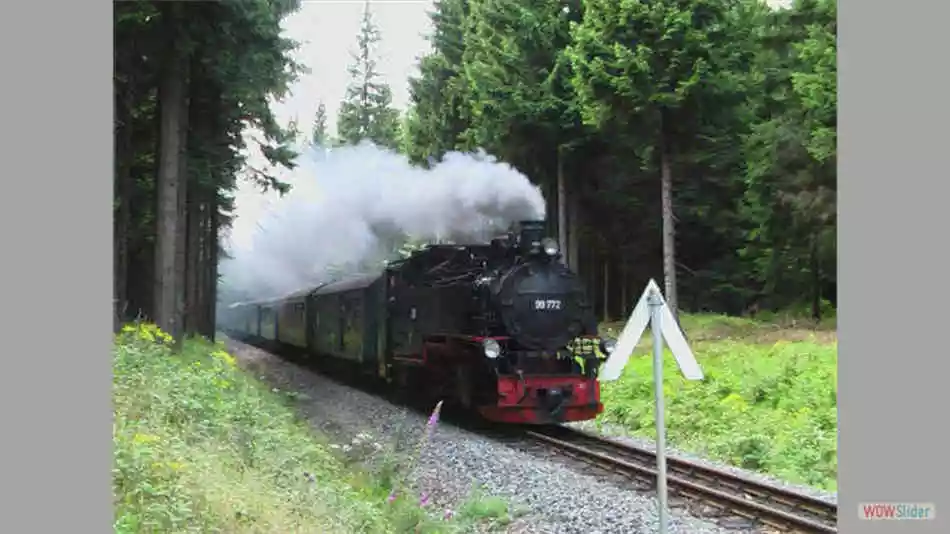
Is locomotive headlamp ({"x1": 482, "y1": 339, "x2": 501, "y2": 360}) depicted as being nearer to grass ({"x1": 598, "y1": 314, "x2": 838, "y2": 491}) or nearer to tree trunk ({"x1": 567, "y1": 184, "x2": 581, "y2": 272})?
grass ({"x1": 598, "y1": 314, "x2": 838, "y2": 491})

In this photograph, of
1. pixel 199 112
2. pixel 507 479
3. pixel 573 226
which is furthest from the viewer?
pixel 573 226

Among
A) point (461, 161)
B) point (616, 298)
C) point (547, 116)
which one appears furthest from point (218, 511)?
point (616, 298)

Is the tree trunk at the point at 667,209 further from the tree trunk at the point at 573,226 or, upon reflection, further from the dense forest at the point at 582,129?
the tree trunk at the point at 573,226

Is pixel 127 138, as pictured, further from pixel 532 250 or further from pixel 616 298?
pixel 616 298

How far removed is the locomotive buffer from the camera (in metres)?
5.02

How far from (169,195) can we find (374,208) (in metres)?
5.60

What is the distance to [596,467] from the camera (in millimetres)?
9570

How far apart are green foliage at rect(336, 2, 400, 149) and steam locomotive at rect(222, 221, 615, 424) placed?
868 cm

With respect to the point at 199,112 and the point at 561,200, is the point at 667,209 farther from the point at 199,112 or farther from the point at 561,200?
the point at 199,112

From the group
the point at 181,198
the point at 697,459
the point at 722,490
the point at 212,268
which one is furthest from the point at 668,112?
the point at 212,268

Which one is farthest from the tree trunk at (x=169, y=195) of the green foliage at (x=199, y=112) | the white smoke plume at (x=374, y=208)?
the white smoke plume at (x=374, y=208)

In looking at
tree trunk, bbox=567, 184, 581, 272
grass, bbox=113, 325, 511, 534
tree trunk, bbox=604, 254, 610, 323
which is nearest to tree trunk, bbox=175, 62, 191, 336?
grass, bbox=113, 325, 511, 534

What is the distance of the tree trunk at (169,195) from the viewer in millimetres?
12422

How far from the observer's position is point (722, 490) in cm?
831
